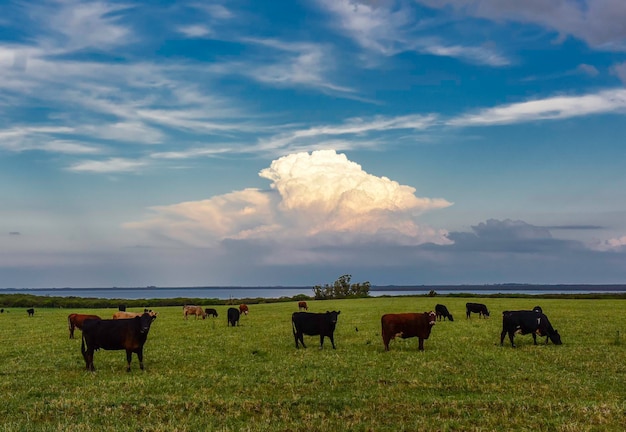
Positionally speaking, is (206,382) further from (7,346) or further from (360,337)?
(7,346)

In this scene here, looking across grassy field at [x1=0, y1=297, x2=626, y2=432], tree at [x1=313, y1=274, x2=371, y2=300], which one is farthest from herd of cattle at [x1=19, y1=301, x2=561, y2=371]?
tree at [x1=313, y1=274, x2=371, y2=300]

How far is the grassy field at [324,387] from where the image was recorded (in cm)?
1151

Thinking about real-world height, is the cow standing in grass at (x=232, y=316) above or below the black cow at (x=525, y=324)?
below

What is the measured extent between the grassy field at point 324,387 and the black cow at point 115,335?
2.48 feet

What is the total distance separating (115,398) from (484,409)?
9.65 metres

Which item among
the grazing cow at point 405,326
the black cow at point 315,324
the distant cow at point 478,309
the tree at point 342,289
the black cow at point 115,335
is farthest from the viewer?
the tree at point 342,289

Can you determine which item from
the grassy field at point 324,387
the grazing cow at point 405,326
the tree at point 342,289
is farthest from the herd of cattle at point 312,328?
the tree at point 342,289

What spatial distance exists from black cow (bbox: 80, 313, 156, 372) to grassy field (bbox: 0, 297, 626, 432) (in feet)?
2.48

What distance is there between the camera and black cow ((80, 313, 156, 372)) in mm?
18750

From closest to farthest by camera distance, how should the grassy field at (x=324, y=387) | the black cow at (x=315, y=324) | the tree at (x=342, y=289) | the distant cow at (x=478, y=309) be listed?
the grassy field at (x=324, y=387) → the black cow at (x=315, y=324) → the distant cow at (x=478, y=309) → the tree at (x=342, y=289)

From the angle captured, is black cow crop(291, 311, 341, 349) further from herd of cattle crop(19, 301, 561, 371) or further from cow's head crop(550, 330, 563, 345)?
cow's head crop(550, 330, 563, 345)

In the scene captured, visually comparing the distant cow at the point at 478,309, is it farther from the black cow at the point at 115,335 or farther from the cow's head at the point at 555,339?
the black cow at the point at 115,335

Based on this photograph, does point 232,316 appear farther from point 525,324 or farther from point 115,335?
point 525,324

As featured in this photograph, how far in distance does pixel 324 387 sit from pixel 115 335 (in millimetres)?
8695
